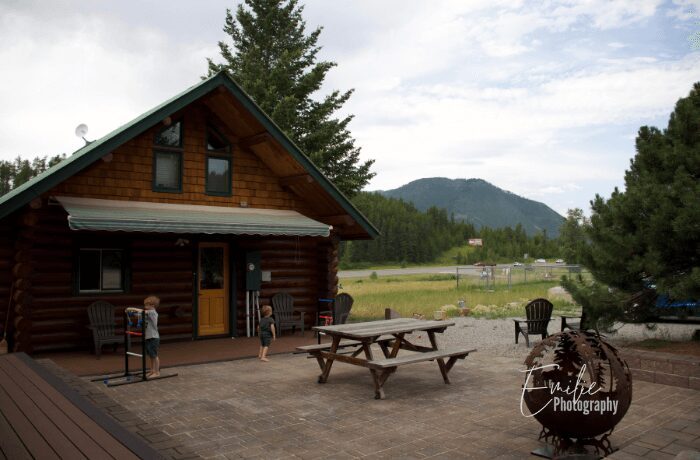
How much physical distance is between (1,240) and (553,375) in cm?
987

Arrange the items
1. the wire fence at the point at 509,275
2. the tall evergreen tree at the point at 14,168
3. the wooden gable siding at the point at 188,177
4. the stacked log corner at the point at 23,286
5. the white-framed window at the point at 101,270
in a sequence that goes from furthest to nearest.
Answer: the tall evergreen tree at the point at 14,168
the wire fence at the point at 509,275
the white-framed window at the point at 101,270
the wooden gable siding at the point at 188,177
the stacked log corner at the point at 23,286

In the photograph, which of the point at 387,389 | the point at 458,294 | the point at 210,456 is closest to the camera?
the point at 210,456

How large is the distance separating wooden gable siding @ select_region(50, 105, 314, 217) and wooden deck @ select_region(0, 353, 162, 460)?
4.64m

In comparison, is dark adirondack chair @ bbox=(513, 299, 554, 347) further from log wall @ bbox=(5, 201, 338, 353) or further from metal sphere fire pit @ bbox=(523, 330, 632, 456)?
metal sphere fire pit @ bbox=(523, 330, 632, 456)

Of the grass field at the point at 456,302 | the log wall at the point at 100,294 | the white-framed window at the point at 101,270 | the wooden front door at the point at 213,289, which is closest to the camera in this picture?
the log wall at the point at 100,294

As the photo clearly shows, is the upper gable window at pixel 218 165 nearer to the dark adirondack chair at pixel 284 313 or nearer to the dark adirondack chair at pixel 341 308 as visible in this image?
the dark adirondack chair at pixel 284 313

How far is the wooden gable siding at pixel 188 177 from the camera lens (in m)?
10.7

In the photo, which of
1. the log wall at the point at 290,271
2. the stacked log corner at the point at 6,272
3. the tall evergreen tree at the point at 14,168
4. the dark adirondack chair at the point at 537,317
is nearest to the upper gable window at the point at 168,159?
the log wall at the point at 290,271

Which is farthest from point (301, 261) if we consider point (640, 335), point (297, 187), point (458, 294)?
point (458, 294)

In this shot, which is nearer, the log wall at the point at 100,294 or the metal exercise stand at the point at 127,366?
the metal exercise stand at the point at 127,366

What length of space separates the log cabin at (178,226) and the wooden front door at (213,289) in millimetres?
23

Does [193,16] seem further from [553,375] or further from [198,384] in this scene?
[553,375]

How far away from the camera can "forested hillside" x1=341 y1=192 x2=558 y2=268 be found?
92.4 meters

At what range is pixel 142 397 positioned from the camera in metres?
7.28
